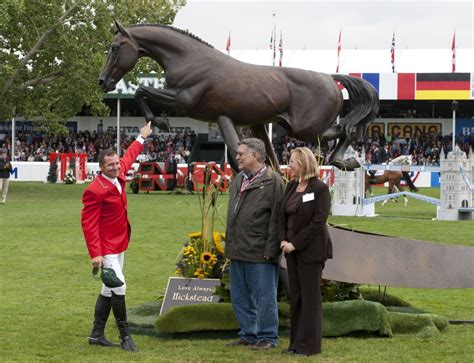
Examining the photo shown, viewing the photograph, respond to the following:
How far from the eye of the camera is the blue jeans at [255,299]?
302 inches

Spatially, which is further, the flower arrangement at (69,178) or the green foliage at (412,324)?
the flower arrangement at (69,178)

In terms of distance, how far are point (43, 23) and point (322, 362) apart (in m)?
27.8

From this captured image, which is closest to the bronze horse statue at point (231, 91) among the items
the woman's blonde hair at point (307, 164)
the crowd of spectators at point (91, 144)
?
the woman's blonde hair at point (307, 164)

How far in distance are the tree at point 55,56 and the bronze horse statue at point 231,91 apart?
77.4 ft

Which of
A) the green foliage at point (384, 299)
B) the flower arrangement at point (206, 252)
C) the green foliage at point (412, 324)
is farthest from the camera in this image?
the green foliage at point (384, 299)

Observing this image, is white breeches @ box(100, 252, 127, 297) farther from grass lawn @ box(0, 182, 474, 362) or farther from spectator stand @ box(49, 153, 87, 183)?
spectator stand @ box(49, 153, 87, 183)

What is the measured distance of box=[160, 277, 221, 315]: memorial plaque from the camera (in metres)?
8.84

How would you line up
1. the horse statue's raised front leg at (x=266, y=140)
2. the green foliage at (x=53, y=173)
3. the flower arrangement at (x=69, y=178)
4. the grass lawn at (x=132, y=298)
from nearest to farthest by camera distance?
the grass lawn at (x=132, y=298) → the horse statue's raised front leg at (x=266, y=140) → the flower arrangement at (x=69, y=178) → the green foliage at (x=53, y=173)

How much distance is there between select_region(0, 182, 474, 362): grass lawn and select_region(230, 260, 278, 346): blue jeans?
0.61 ft

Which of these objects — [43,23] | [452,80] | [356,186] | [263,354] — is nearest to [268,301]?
[263,354]

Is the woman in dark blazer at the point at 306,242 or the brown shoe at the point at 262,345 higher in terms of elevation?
the woman in dark blazer at the point at 306,242

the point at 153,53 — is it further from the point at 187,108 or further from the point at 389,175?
the point at 389,175

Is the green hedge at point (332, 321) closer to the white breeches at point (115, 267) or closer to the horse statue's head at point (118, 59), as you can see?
the white breeches at point (115, 267)

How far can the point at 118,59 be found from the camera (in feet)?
27.8
